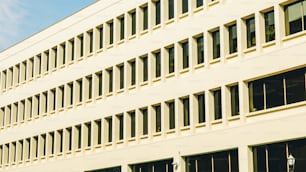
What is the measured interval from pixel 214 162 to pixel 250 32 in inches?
341

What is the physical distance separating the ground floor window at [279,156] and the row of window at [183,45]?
6.51 meters

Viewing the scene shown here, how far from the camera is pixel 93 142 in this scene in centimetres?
5147

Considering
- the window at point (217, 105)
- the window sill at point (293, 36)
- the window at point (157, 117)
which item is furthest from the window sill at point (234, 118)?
the window at point (157, 117)

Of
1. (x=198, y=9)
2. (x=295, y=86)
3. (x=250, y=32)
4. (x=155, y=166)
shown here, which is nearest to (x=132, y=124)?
(x=155, y=166)

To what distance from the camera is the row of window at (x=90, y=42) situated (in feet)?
155

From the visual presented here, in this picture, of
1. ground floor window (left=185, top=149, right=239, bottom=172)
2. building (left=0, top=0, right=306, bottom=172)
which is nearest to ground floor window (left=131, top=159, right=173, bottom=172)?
building (left=0, top=0, right=306, bottom=172)

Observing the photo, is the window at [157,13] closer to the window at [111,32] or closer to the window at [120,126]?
the window at [111,32]

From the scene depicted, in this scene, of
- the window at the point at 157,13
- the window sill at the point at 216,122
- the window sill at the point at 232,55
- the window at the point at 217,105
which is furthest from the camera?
the window at the point at 157,13

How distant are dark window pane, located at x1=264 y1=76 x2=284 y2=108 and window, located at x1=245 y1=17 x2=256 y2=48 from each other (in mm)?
2960

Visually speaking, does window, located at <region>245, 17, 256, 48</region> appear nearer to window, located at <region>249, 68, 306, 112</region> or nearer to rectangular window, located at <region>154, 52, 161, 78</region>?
window, located at <region>249, 68, 306, 112</region>

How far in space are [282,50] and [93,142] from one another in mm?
21125

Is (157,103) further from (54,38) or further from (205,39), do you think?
(54,38)

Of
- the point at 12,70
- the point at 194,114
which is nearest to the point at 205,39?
the point at 194,114

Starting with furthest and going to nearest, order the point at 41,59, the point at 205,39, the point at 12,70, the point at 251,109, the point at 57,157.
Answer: the point at 12,70 → the point at 41,59 → the point at 57,157 → the point at 205,39 → the point at 251,109
